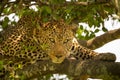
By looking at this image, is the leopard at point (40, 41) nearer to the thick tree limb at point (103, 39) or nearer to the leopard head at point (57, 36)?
the leopard head at point (57, 36)

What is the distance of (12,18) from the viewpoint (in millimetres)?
4535

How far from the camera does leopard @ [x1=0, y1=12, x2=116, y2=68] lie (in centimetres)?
548

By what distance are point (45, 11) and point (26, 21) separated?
6.55ft

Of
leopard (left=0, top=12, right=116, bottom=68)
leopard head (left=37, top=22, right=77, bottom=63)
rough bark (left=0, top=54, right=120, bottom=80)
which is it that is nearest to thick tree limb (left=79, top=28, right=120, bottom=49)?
leopard (left=0, top=12, right=116, bottom=68)

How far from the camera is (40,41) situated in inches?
224

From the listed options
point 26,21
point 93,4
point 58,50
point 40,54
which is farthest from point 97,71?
point 26,21

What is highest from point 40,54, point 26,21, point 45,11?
point 45,11

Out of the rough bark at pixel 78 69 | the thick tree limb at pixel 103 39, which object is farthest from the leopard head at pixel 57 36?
the rough bark at pixel 78 69

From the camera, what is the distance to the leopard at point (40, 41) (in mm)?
5480

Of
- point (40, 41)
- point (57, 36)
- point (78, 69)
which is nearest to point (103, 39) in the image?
point (57, 36)

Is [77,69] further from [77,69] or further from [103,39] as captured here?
[103,39]

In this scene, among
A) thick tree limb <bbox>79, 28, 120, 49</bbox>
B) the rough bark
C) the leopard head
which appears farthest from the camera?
the leopard head

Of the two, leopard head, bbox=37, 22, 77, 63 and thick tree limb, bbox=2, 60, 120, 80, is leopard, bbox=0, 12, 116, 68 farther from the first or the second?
→ thick tree limb, bbox=2, 60, 120, 80

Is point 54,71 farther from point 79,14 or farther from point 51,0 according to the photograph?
point 79,14
